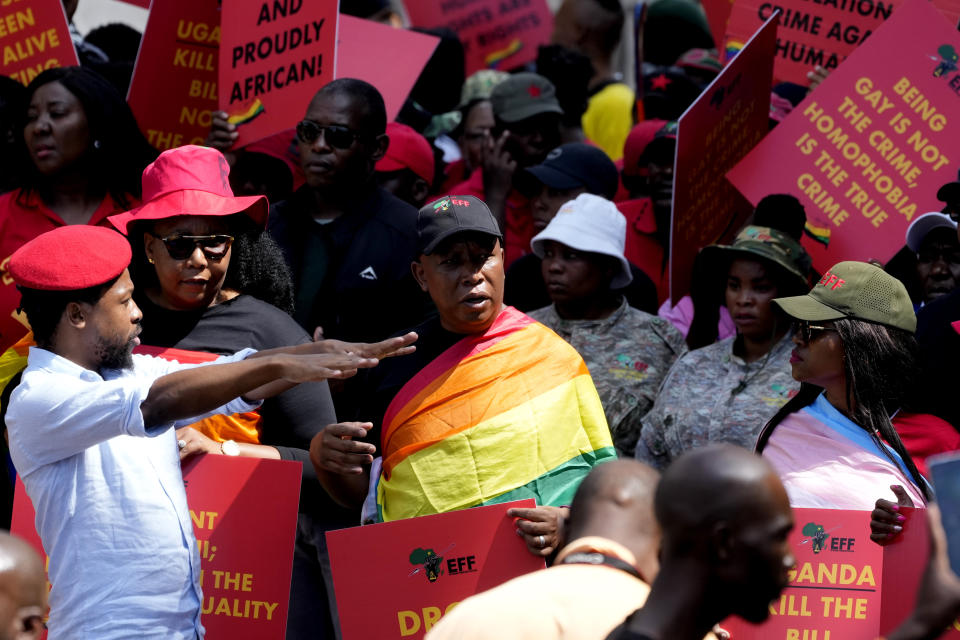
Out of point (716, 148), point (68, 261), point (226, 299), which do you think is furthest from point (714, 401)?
point (68, 261)

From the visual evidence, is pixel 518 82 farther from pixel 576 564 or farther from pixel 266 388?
pixel 576 564

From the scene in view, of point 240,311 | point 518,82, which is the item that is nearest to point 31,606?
point 240,311

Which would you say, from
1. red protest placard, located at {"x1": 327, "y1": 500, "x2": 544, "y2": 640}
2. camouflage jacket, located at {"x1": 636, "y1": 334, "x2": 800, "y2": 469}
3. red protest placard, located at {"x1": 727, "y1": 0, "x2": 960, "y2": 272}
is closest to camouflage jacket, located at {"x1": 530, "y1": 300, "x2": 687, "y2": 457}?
camouflage jacket, located at {"x1": 636, "y1": 334, "x2": 800, "y2": 469}

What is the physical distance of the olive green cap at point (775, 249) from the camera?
218 inches

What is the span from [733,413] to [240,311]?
1.92 m

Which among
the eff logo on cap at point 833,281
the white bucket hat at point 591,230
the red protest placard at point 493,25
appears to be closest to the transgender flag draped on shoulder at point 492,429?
the eff logo on cap at point 833,281

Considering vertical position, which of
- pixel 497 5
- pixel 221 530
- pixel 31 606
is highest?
pixel 497 5

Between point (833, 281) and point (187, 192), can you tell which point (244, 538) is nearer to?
point (187, 192)

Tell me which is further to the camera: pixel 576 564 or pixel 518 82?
pixel 518 82

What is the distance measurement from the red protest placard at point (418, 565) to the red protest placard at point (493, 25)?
5670mm

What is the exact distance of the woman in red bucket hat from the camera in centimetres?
477

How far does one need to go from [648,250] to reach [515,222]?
2.57ft

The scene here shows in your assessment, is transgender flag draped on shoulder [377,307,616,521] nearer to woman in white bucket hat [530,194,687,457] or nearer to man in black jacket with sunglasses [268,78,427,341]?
woman in white bucket hat [530,194,687,457]

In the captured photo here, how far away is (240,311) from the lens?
193 inches
